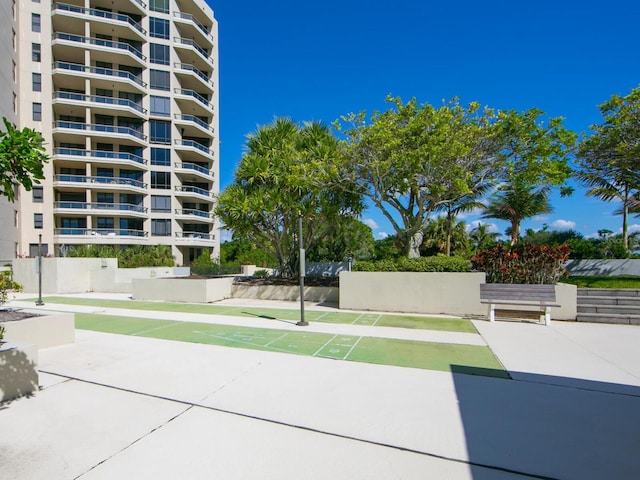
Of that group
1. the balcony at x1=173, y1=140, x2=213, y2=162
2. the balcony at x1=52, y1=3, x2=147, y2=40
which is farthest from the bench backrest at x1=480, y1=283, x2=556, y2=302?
the balcony at x1=52, y1=3, x2=147, y2=40

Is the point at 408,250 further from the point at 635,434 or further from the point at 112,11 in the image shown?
the point at 112,11

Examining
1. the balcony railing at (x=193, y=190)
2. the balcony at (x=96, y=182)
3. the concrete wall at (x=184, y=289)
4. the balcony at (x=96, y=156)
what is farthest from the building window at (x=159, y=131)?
the concrete wall at (x=184, y=289)

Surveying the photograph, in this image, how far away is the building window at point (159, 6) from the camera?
1393 inches

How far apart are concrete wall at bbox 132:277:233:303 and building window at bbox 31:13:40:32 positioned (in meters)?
32.2

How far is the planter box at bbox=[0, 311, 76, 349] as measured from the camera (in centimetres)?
652

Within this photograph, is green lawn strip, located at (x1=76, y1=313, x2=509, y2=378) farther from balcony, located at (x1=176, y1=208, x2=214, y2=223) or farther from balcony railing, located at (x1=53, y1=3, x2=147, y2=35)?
balcony railing, located at (x1=53, y1=3, x2=147, y2=35)

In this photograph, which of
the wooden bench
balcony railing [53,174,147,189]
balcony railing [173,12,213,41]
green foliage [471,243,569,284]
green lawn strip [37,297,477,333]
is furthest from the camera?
balcony railing [173,12,213,41]

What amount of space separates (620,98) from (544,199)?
10.8 meters

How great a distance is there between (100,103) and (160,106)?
5.47 m

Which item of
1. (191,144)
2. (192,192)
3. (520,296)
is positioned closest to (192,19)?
(191,144)

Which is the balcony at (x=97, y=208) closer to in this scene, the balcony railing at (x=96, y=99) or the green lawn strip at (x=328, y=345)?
the balcony railing at (x=96, y=99)

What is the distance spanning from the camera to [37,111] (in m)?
31.4

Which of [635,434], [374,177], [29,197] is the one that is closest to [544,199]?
[374,177]

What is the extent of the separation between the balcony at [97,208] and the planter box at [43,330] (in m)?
28.7
